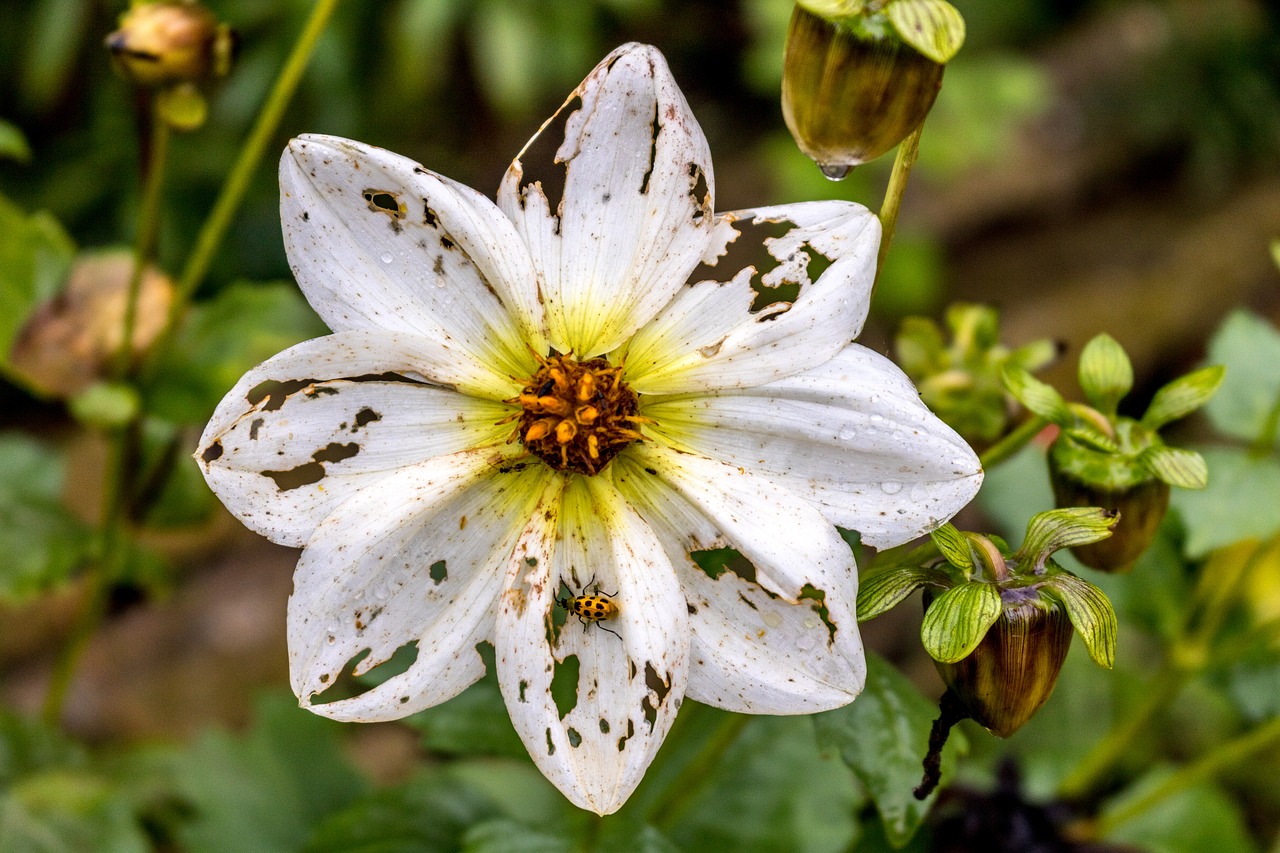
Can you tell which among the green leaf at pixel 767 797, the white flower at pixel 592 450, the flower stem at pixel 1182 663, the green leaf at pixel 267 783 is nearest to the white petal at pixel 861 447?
→ the white flower at pixel 592 450

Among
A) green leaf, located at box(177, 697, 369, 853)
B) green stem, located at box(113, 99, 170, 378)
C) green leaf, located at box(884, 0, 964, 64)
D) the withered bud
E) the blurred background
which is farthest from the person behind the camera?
the blurred background

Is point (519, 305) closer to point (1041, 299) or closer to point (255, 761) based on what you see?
point (255, 761)

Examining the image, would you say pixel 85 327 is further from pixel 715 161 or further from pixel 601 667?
pixel 715 161

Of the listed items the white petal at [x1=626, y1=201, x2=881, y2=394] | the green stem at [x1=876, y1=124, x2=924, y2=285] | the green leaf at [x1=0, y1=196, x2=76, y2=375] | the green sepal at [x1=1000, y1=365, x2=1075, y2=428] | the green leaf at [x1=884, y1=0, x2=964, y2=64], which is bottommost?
the green leaf at [x1=0, y1=196, x2=76, y2=375]

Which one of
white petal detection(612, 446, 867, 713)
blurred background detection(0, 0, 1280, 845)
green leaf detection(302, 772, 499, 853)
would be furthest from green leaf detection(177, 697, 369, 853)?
white petal detection(612, 446, 867, 713)

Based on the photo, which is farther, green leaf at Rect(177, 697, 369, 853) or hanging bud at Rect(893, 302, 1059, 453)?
green leaf at Rect(177, 697, 369, 853)

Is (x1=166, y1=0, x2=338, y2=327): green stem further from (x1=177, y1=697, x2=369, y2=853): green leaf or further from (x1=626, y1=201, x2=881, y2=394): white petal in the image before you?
(x1=177, y1=697, x2=369, y2=853): green leaf

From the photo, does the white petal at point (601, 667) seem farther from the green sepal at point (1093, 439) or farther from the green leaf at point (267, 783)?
the green leaf at point (267, 783)

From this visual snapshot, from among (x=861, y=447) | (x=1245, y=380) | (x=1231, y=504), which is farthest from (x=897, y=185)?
(x=1245, y=380)
